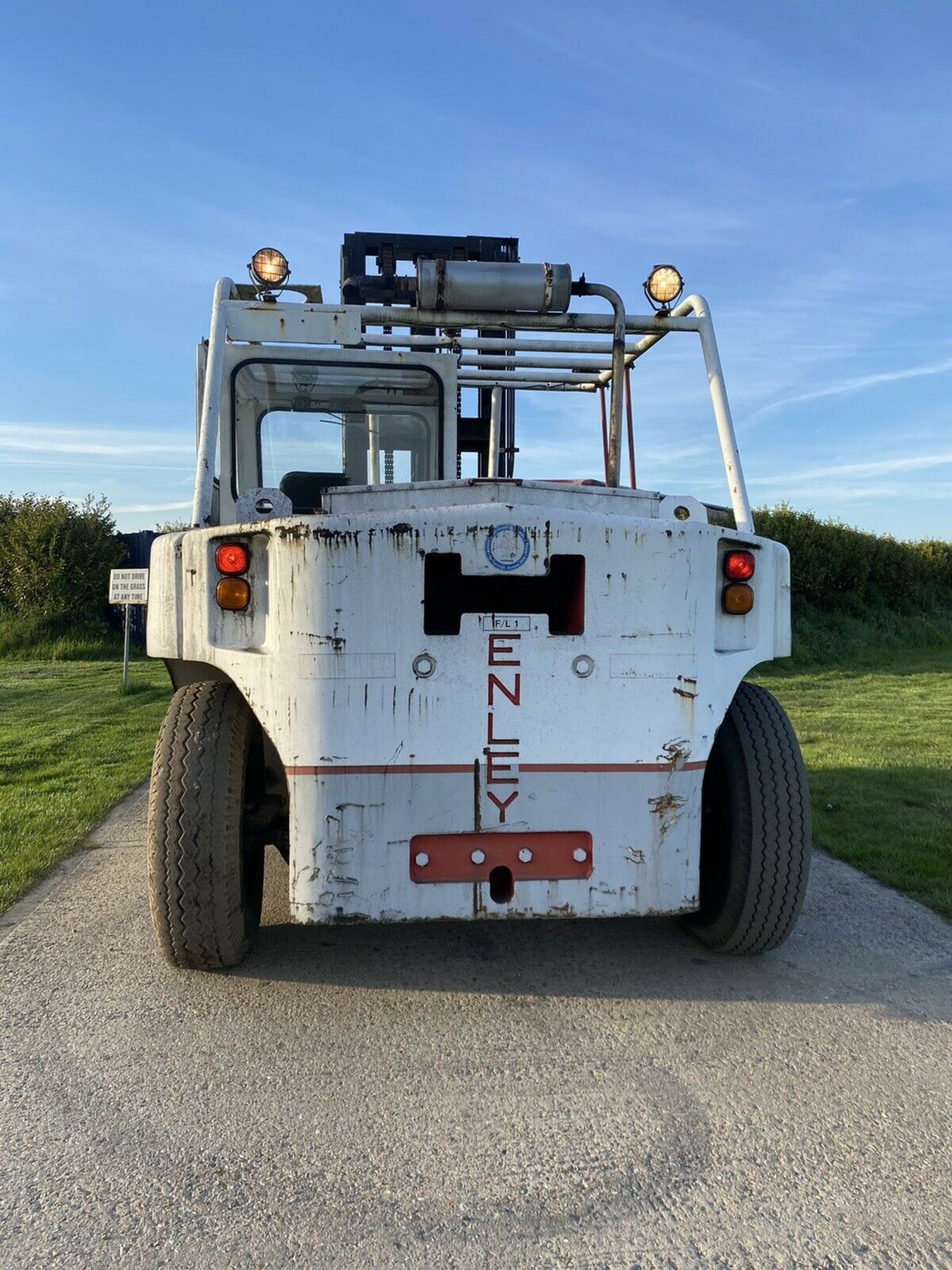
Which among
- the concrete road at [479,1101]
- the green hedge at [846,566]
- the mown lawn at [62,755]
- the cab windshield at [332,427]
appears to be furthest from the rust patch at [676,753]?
the green hedge at [846,566]

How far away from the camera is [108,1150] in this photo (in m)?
2.25

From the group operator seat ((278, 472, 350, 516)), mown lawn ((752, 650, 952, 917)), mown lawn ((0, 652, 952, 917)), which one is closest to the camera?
operator seat ((278, 472, 350, 516))

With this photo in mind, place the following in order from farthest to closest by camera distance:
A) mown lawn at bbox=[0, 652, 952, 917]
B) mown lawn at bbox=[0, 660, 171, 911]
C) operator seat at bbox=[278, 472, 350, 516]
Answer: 1. mown lawn at bbox=[0, 660, 171, 911]
2. mown lawn at bbox=[0, 652, 952, 917]
3. operator seat at bbox=[278, 472, 350, 516]

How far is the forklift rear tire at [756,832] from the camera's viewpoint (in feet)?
10.5

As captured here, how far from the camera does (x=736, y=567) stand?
311 centimetres

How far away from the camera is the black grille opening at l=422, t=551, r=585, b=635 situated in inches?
116

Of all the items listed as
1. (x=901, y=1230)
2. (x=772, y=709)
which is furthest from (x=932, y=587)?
(x=901, y=1230)

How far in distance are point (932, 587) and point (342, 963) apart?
2233cm

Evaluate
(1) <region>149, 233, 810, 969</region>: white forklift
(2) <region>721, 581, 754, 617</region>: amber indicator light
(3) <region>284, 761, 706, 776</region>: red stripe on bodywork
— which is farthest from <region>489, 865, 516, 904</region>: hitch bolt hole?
(2) <region>721, 581, 754, 617</region>: amber indicator light

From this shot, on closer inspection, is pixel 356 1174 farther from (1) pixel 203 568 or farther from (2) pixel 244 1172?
(1) pixel 203 568

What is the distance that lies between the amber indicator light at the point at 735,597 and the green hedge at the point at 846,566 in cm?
1645

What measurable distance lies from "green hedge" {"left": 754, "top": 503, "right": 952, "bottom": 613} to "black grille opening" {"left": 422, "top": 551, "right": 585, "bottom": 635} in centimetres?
1659

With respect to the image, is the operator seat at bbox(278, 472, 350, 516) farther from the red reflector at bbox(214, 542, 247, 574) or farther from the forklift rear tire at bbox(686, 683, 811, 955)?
the forklift rear tire at bbox(686, 683, 811, 955)

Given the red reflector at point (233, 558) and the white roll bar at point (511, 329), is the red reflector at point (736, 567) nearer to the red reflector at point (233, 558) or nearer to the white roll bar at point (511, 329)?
the white roll bar at point (511, 329)
